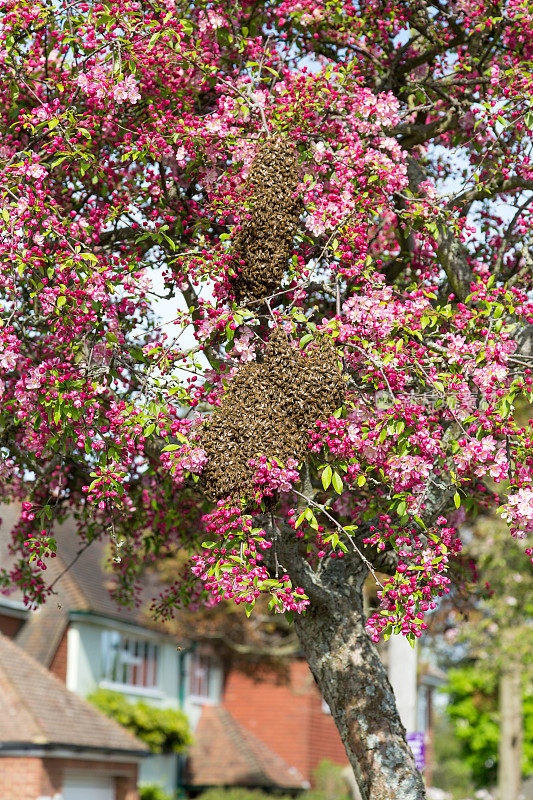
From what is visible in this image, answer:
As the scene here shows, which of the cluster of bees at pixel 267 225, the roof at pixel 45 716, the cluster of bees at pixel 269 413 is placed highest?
the cluster of bees at pixel 267 225

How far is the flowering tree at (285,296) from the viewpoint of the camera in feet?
21.1

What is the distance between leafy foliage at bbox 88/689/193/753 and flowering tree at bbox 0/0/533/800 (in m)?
17.6

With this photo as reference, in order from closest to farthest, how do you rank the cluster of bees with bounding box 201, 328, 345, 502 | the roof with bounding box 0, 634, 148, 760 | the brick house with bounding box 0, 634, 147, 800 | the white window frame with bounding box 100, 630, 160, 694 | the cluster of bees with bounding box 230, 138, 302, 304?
the cluster of bees with bounding box 201, 328, 345, 502, the cluster of bees with bounding box 230, 138, 302, 304, the brick house with bounding box 0, 634, 147, 800, the roof with bounding box 0, 634, 148, 760, the white window frame with bounding box 100, 630, 160, 694

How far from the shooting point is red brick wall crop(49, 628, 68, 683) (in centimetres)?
2464

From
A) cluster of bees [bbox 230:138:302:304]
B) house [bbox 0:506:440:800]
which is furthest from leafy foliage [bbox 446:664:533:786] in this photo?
cluster of bees [bbox 230:138:302:304]

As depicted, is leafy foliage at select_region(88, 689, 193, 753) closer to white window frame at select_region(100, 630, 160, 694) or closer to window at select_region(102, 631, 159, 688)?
white window frame at select_region(100, 630, 160, 694)

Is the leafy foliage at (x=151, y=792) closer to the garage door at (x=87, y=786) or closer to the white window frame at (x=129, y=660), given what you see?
the white window frame at (x=129, y=660)

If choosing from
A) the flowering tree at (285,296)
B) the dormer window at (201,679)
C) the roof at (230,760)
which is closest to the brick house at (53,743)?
the roof at (230,760)

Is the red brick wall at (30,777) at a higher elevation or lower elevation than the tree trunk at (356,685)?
lower

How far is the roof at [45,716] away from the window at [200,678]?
25.5ft

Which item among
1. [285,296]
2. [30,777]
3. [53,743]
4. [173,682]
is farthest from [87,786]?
[285,296]

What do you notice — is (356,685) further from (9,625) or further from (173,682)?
(173,682)

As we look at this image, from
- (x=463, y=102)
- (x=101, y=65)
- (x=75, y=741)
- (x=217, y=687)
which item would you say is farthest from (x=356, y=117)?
(x=217, y=687)

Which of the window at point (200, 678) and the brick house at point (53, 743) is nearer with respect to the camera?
the brick house at point (53, 743)
